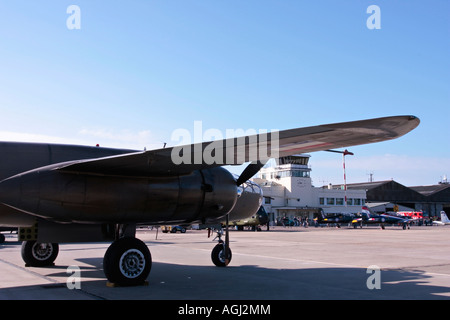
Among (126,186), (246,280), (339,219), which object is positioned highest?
(126,186)

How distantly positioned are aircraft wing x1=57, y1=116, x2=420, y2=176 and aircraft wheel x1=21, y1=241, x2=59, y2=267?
5.45 metres

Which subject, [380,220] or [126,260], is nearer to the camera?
[126,260]

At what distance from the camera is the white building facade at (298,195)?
80.8m

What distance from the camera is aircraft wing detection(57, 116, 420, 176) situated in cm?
649

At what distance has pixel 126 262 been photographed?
30.3 ft

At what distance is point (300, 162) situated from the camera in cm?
8612

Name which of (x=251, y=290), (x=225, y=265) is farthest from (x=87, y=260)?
(x=251, y=290)

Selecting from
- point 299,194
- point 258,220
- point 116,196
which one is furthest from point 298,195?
point 116,196

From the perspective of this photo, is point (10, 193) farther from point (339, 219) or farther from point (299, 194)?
point (299, 194)

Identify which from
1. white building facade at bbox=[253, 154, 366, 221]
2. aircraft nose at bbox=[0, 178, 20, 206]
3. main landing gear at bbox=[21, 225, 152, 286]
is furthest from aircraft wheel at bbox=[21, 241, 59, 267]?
white building facade at bbox=[253, 154, 366, 221]

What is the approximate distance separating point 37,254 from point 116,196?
551 cm

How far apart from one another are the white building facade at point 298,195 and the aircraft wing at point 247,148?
69.6 metres

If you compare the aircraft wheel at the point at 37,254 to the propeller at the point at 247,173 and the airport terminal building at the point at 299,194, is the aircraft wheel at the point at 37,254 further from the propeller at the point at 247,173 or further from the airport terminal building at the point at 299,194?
the airport terminal building at the point at 299,194
